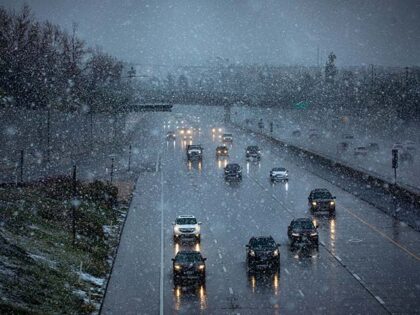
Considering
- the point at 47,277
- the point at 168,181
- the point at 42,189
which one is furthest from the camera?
the point at 168,181

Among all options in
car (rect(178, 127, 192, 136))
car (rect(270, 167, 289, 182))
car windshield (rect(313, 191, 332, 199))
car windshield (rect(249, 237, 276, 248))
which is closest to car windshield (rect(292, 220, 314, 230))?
car windshield (rect(249, 237, 276, 248))

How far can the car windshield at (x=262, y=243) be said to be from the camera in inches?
1328

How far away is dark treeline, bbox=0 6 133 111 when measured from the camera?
284ft

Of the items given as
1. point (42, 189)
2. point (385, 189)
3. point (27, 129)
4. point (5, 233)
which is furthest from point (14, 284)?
point (27, 129)

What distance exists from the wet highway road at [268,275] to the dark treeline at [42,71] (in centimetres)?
3009

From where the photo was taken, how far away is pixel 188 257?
31.5 m

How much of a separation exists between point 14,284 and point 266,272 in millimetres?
12605

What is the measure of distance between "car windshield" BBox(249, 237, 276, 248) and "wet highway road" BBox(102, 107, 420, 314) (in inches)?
52.1

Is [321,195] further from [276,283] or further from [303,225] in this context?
[276,283]

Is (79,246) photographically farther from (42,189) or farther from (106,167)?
(106,167)

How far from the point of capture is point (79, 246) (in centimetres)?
3653

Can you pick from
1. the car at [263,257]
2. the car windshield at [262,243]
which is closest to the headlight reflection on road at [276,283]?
the car at [263,257]

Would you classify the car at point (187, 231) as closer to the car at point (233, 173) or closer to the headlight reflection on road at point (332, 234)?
the headlight reflection on road at point (332, 234)

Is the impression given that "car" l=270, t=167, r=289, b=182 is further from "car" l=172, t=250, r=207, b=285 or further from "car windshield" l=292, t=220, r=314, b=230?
"car" l=172, t=250, r=207, b=285
